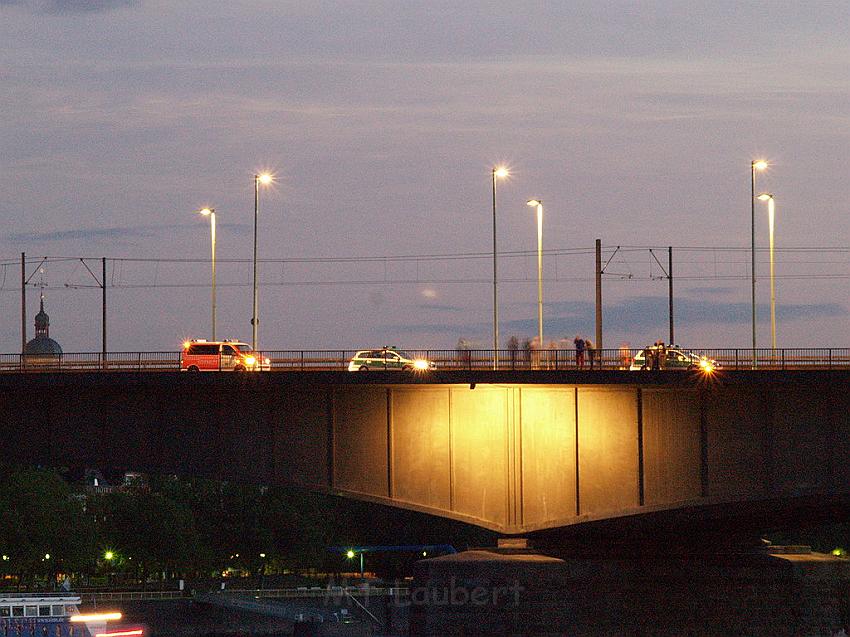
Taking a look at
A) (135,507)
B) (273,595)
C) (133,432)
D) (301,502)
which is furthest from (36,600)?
(301,502)

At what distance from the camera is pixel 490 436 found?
6069 centimetres

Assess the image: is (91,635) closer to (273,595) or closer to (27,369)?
(27,369)

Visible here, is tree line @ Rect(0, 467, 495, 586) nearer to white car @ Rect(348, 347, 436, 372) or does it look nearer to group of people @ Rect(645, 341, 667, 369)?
white car @ Rect(348, 347, 436, 372)

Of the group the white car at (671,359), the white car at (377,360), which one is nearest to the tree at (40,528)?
the white car at (377,360)

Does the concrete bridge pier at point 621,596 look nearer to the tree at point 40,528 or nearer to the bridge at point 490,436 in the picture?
the bridge at point 490,436

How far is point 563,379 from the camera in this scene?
59250mm

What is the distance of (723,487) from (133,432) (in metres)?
22.6

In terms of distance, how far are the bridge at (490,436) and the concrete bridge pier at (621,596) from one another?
1.87 meters

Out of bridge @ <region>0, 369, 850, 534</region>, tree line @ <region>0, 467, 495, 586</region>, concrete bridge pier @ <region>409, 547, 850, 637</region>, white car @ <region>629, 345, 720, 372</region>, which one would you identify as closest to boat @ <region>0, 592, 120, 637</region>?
bridge @ <region>0, 369, 850, 534</region>

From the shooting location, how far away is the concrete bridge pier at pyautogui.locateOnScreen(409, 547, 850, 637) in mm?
59469

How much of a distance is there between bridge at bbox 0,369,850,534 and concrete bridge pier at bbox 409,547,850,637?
187cm

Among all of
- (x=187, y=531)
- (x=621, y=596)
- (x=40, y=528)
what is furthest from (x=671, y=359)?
(x=187, y=531)

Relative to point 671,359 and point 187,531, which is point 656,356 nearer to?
point 671,359

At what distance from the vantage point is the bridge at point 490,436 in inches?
2281
